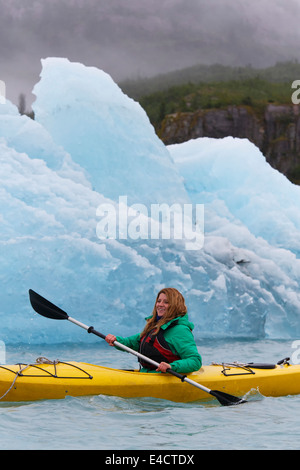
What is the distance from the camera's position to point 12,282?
29.1 feet

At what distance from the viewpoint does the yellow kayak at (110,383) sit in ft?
16.8

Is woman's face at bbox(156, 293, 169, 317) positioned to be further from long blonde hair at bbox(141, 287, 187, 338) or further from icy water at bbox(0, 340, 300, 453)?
icy water at bbox(0, 340, 300, 453)

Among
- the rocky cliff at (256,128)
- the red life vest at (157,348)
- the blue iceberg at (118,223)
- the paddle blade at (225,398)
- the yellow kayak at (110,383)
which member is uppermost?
the rocky cliff at (256,128)

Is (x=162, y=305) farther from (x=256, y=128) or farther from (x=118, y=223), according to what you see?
(x=256, y=128)

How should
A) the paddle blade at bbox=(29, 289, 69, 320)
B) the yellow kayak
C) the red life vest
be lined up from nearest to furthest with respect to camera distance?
the yellow kayak, the red life vest, the paddle blade at bbox=(29, 289, 69, 320)

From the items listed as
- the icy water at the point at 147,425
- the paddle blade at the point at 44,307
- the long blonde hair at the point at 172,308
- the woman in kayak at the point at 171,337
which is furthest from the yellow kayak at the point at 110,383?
the paddle blade at the point at 44,307

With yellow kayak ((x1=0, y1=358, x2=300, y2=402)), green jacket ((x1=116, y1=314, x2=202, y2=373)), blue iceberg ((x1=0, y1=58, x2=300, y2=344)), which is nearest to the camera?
yellow kayak ((x1=0, y1=358, x2=300, y2=402))

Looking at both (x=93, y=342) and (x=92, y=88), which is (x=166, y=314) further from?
(x=92, y=88)

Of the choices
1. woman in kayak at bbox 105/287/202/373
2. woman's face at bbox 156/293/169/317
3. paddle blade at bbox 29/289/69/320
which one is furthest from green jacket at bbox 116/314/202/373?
paddle blade at bbox 29/289/69/320

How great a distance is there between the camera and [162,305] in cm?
530

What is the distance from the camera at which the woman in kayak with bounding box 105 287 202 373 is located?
5250mm

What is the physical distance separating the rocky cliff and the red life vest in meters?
39.8

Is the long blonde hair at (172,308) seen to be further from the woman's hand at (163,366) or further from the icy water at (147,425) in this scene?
the icy water at (147,425)
